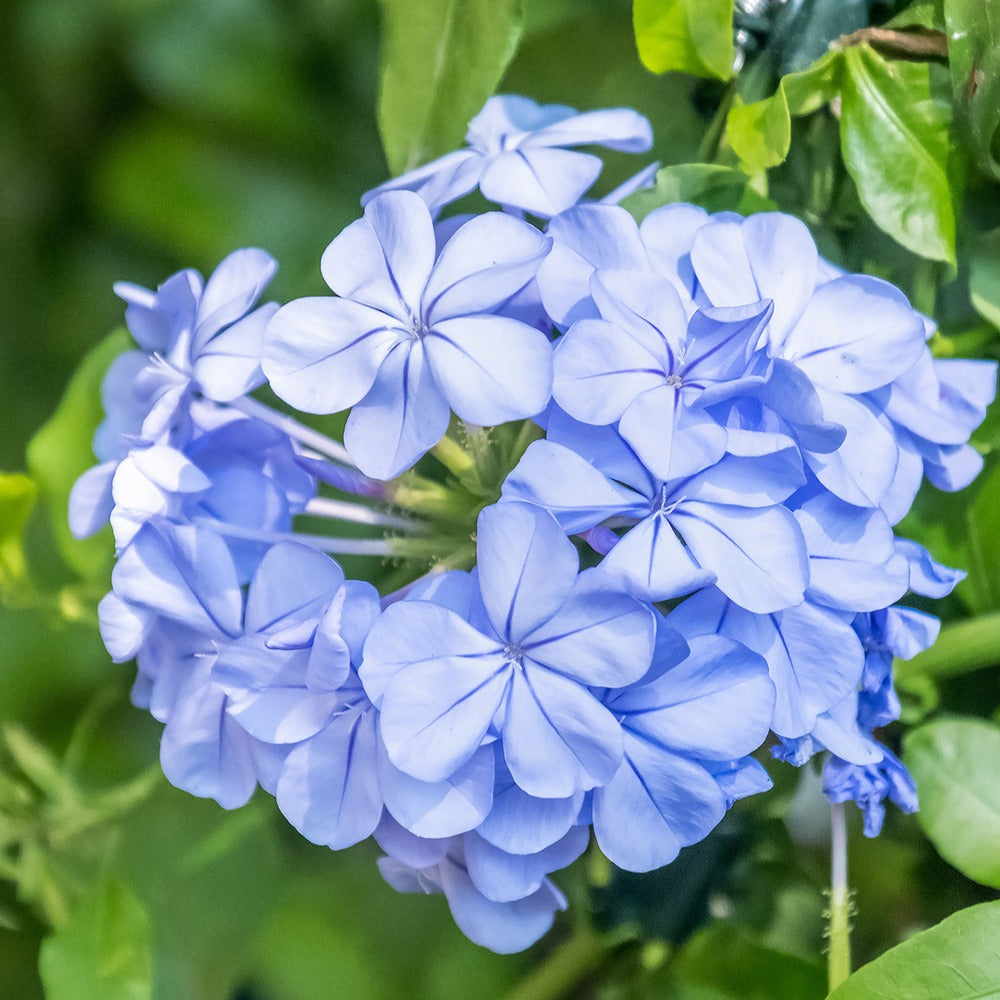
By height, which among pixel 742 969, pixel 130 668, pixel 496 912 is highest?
pixel 496 912

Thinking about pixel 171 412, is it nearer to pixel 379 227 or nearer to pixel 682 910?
pixel 379 227

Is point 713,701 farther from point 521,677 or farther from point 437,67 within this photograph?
point 437,67

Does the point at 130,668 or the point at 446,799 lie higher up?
the point at 446,799

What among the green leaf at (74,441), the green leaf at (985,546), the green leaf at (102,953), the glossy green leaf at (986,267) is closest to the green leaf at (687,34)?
the glossy green leaf at (986,267)

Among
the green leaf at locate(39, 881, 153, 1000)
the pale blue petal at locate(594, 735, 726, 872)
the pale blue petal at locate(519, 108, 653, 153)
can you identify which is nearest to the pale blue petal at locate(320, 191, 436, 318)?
the pale blue petal at locate(519, 108, 653, 153)

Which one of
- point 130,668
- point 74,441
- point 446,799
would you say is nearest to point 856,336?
point 446,799

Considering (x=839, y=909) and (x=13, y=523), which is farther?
(x=13, y=523)

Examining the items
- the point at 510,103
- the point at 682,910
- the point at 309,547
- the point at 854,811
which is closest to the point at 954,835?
the point at 854,811
